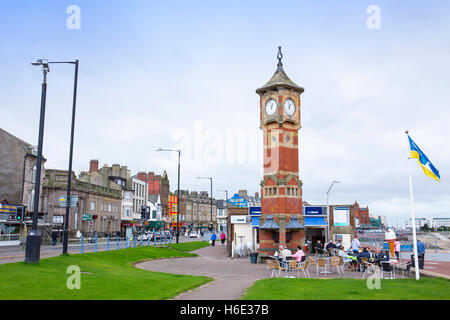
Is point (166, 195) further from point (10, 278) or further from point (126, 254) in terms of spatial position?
point (10, 278)

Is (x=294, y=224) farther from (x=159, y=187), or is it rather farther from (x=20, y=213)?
(x=159, y=187)

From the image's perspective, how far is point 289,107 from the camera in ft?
101

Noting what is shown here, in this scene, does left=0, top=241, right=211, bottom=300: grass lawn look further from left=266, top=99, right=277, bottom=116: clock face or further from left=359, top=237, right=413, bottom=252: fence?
left=266, top=99, right=277, bottom=116: clock face

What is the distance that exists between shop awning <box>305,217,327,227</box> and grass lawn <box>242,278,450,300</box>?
20729 millimetres

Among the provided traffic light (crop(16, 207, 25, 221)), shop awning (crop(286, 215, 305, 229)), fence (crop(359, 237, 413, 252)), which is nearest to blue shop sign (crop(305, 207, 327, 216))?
fence (crop(359, 237, 413, 252))

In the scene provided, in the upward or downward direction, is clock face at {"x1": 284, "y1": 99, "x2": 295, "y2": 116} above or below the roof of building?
above

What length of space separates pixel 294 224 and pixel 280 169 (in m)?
4.03

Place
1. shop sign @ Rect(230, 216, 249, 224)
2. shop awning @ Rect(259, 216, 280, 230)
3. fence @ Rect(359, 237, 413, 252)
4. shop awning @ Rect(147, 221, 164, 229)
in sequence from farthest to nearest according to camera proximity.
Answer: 1. shop awning @ Rect(147, 221, 164, 229)
2. shop sign @ Rect(230, 216, 249, 224)
3. shop awning @ Rect(259, 216, 280, 230)
4. fence @ Rect(359, 237, 413, 252)

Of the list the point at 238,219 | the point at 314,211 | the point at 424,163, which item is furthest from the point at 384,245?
the point at 238,219

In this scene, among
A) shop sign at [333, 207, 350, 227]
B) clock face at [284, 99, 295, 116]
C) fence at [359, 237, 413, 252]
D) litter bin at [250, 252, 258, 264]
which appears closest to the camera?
fence at [359, 237, 413, 252]

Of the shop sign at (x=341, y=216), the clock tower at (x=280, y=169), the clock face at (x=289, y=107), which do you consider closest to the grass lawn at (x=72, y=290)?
the clock tower at (x=280, y=169)

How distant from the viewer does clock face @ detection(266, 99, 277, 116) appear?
30795 mm
